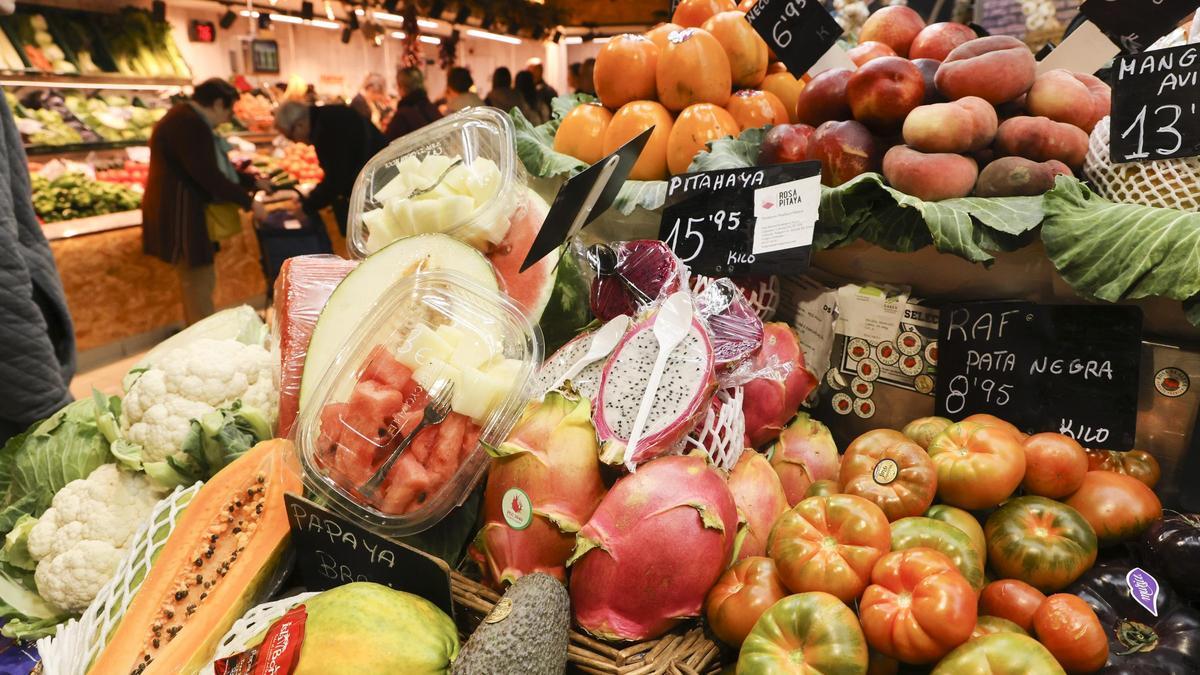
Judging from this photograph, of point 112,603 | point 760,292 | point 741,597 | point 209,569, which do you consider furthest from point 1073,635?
point 112,603

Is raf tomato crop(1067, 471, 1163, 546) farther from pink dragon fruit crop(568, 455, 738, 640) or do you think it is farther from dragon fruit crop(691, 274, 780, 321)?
dragon fruit crop(691, 274, 780, 321)

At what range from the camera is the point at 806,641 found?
0.85 meters

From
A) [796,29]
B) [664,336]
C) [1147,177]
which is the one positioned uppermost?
[796,29]

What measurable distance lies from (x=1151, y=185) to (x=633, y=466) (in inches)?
41.8

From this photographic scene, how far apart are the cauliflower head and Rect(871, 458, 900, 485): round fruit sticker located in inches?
45.7

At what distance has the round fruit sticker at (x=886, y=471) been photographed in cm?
107

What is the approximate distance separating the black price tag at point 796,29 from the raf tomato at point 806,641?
142 cm

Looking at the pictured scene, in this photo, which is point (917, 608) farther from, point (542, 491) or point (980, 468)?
point (542, 491)

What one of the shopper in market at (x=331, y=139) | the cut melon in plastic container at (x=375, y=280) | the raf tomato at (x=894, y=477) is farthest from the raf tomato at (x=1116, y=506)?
the shopper in market at (x=331, y=139)

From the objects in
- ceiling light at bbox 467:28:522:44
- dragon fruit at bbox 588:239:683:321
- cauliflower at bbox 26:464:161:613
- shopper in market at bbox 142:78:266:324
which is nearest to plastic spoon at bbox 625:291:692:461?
dragon fruit at bbox 588:239:683:321

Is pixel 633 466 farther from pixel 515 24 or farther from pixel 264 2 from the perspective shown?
pixel 515 24

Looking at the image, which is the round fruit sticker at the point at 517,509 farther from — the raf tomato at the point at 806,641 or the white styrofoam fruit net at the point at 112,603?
the white styrofoam fruit net at the point at 112,603

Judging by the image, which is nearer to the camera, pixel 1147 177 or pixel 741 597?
pixel 741 597

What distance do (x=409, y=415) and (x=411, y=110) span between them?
590 centimetres
